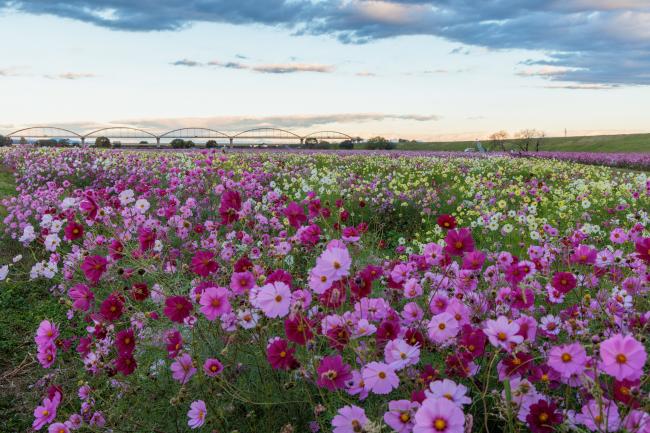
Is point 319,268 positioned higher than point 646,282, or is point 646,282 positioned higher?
point 319,268

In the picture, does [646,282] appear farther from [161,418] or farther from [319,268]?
[161,418]

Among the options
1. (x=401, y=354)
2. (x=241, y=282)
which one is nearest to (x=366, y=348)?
(x=401, y=354)

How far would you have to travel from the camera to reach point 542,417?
71.3 inches

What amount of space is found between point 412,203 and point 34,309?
17.1ft

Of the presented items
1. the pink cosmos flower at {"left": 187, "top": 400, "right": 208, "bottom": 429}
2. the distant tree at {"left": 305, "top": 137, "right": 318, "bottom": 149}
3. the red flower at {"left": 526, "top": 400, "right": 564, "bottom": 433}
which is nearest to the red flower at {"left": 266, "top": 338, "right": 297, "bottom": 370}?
the pink cosmos flower at {"left": 187, "top": 400, "right": 208, "bottom": 429}

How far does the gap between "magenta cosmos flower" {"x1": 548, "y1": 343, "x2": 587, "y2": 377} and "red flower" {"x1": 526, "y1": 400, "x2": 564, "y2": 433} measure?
0.46ft

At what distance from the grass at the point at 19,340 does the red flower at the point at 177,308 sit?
145cm

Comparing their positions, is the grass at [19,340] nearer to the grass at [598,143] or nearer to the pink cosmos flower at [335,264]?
the pink cosmos flower at [335,264]

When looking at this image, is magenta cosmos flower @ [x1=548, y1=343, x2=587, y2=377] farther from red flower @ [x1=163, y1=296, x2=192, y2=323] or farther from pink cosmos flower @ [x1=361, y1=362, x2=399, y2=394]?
red flower @ [x1=163, y1=296, x2=192, y2=323]

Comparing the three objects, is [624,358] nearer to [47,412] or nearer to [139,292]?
[139,292]

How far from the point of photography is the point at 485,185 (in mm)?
9227

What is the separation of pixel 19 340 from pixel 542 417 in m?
5.00

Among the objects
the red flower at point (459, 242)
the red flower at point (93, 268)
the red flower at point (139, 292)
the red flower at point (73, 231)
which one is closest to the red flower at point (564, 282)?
the red flower at point (459, 242)

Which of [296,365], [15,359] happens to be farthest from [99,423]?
[15,359]
